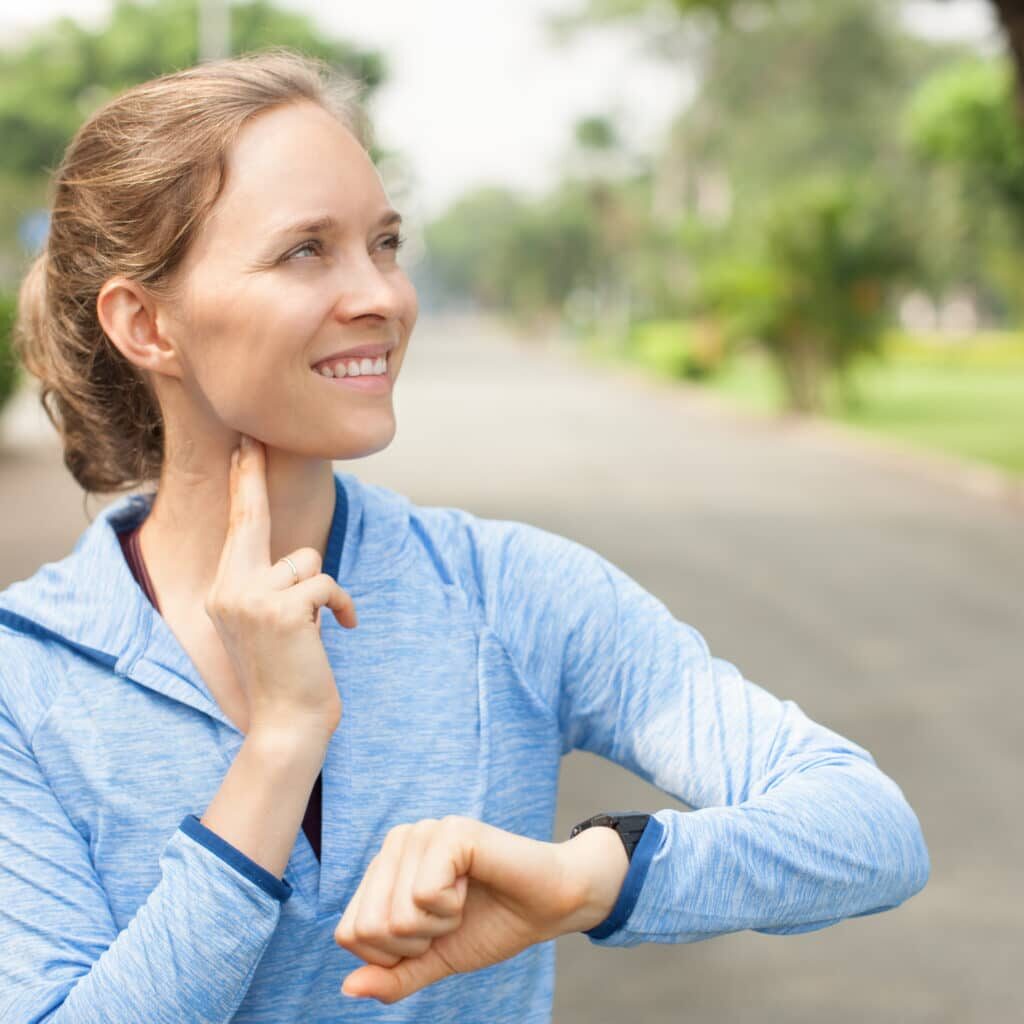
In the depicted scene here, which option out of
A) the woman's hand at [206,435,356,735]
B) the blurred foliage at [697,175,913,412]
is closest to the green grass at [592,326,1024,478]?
the blurred foliage at [697,175,913,412]

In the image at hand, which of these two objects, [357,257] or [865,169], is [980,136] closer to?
[357,257]

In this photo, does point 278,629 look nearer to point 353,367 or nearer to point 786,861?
point 353,367

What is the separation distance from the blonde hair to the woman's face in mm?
29

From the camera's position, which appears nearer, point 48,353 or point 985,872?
point 48,353

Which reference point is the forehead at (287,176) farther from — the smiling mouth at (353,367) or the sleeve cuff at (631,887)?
the sleeve cuff at (631,887)

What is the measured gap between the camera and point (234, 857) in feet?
4.24

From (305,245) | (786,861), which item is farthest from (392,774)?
(305,245)

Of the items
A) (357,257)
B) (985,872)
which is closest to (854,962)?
(985,872)

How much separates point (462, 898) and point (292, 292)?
0.60 meters

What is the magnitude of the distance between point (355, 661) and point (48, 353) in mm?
527

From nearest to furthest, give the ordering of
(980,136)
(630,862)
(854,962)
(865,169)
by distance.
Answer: (630,862) → (854,962) → (980,136) → (865,169)

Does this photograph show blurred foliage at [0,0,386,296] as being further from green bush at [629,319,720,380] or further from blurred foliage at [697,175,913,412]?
blurred foliage at [697,175,913,412]

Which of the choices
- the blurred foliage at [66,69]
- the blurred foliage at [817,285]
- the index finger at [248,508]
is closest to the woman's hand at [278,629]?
the index finger at [248,508]

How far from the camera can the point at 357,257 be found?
60.6 inches
